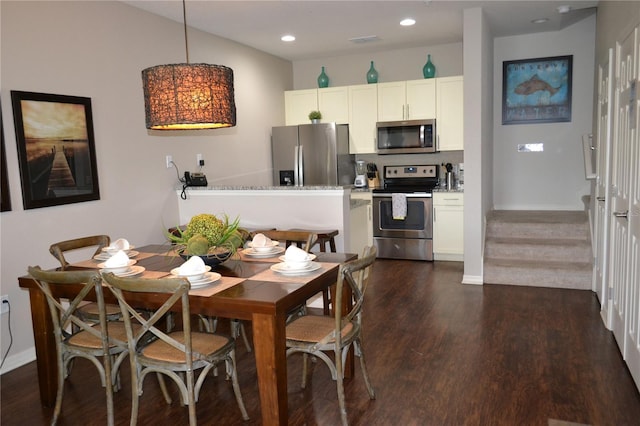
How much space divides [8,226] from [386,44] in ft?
15.2

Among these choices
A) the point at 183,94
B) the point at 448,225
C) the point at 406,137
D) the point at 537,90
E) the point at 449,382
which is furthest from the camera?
the point at 406,137

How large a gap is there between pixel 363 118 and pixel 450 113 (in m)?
1.10

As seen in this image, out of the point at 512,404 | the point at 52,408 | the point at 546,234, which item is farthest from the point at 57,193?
the point at 546,234

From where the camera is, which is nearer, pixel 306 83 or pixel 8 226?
pixel 8 226

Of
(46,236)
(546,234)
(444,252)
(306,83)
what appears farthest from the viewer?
(306,83)

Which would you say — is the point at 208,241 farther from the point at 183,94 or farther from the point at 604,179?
the point at 604,179

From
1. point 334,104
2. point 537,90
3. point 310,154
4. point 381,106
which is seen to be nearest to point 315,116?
point 334,104

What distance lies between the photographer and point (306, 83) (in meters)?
7.12

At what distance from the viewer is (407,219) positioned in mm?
6180

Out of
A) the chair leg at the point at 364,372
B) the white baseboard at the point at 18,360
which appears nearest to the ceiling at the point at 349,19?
the white baseboard at the point at 18,360

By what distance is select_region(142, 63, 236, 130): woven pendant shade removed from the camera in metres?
2.59

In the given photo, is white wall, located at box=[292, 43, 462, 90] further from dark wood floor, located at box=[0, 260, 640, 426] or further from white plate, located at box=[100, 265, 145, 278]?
white plate, located at box=[100, 265, 145, 278]

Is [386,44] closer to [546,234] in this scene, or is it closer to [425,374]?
[546,234]

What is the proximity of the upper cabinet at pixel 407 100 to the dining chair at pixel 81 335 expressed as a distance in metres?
4.53
